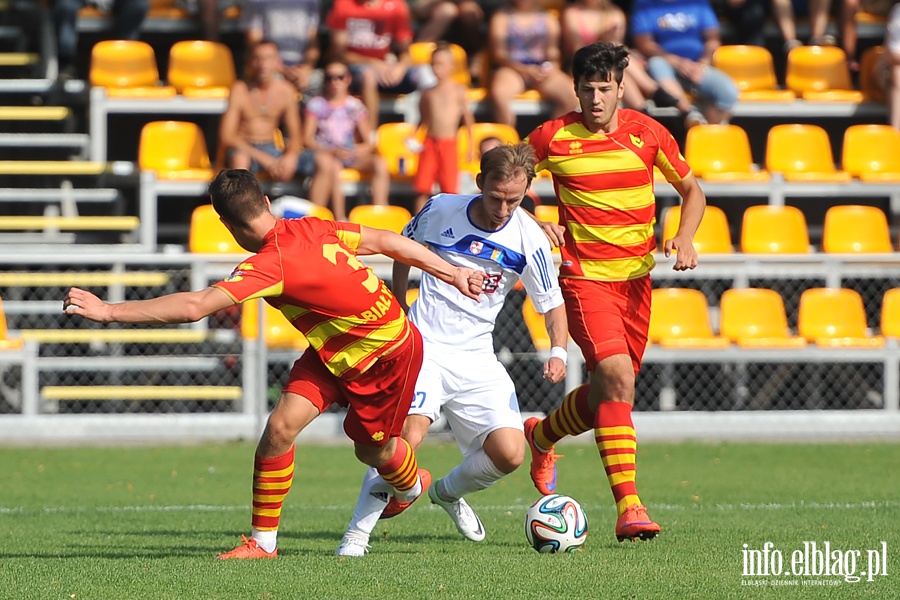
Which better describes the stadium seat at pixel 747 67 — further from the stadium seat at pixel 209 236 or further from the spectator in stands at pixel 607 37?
the stadium seat at pixel 209 236

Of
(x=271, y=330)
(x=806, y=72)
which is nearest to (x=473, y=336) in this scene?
(x=271, y=330)

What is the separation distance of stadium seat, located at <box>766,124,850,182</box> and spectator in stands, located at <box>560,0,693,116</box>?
1015mm

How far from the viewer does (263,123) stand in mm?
13852

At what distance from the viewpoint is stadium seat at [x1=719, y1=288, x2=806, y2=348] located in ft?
41.7

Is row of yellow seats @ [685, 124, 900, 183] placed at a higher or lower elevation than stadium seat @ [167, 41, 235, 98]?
lower

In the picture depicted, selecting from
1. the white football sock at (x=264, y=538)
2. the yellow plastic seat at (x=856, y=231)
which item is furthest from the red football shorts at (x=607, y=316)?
the yellow plastic seat at (x=856, y=231)

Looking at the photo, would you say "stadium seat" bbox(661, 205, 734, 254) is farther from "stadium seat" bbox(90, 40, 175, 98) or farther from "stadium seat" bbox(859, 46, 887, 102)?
"stadium seat" bbox(90, 40, 175, 98)

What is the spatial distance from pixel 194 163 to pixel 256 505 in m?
8.58

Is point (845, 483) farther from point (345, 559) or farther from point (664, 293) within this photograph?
point (345, 559)

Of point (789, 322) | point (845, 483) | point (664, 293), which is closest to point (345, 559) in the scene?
point (845, 483)

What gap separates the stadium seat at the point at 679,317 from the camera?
496 inches

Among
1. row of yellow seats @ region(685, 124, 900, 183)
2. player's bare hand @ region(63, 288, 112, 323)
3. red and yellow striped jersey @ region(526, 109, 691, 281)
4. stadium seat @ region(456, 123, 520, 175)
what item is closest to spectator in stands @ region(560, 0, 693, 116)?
row of yellow seats @ region(685, 124, 900, 183)

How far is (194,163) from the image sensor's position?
14328 mm

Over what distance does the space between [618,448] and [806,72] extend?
402 inches
